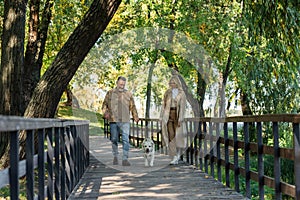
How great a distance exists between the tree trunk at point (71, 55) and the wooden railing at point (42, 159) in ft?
2.79

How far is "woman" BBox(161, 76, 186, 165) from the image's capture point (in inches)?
373

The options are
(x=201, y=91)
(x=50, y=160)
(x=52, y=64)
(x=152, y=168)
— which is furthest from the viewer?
(x=201, y=91)

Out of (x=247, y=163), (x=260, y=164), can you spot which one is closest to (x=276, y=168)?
(x=260, y=164)

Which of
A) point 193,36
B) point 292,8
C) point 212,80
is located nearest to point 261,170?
point 292,8

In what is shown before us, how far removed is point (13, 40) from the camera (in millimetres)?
8672

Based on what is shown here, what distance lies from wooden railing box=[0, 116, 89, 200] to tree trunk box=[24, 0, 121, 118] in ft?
2.79

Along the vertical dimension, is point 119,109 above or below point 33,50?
below

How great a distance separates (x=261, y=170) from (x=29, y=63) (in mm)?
7009

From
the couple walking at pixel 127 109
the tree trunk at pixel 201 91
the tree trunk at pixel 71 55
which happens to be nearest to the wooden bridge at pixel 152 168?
the couple walking at pixel 127 109

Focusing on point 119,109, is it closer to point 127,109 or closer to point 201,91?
point 127,109

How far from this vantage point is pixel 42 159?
4.12 metres

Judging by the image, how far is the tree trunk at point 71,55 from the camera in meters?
7.57

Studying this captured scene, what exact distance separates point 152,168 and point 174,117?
112 cm

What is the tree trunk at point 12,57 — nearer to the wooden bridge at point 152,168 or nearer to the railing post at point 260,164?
the wooden bridge at point 152,168
